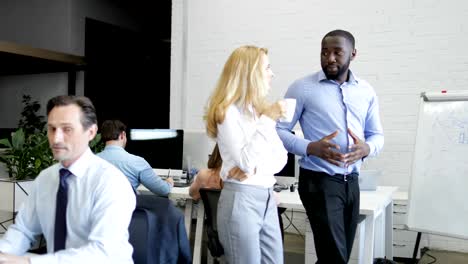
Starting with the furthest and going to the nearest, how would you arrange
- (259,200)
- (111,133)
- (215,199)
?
A: 1. (111,133)
2. (215,199)
3. (259,200)

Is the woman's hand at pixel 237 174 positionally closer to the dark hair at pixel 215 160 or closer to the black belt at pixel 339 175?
the dark hair at pixel 215 160

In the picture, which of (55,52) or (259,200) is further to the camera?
(55,52)

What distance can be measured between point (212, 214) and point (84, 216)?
1.08 meters

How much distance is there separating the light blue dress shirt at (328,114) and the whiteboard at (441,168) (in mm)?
949

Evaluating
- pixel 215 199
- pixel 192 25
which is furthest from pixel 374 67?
pixel 215 199

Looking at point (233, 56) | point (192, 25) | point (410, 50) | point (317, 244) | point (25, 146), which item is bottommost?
point (317, 244)

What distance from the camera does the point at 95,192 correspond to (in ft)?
3.94

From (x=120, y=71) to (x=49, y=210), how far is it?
5.82 meters

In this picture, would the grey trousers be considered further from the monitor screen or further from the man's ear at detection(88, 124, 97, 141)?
the monitor screen

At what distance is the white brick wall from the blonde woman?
8.09 ft

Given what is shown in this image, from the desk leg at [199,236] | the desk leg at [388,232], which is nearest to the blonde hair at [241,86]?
the desk leg at [199,236]

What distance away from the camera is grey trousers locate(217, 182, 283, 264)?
5.08 feet

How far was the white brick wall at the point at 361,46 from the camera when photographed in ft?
12.0

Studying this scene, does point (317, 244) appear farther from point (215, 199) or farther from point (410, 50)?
point (410, 50)
